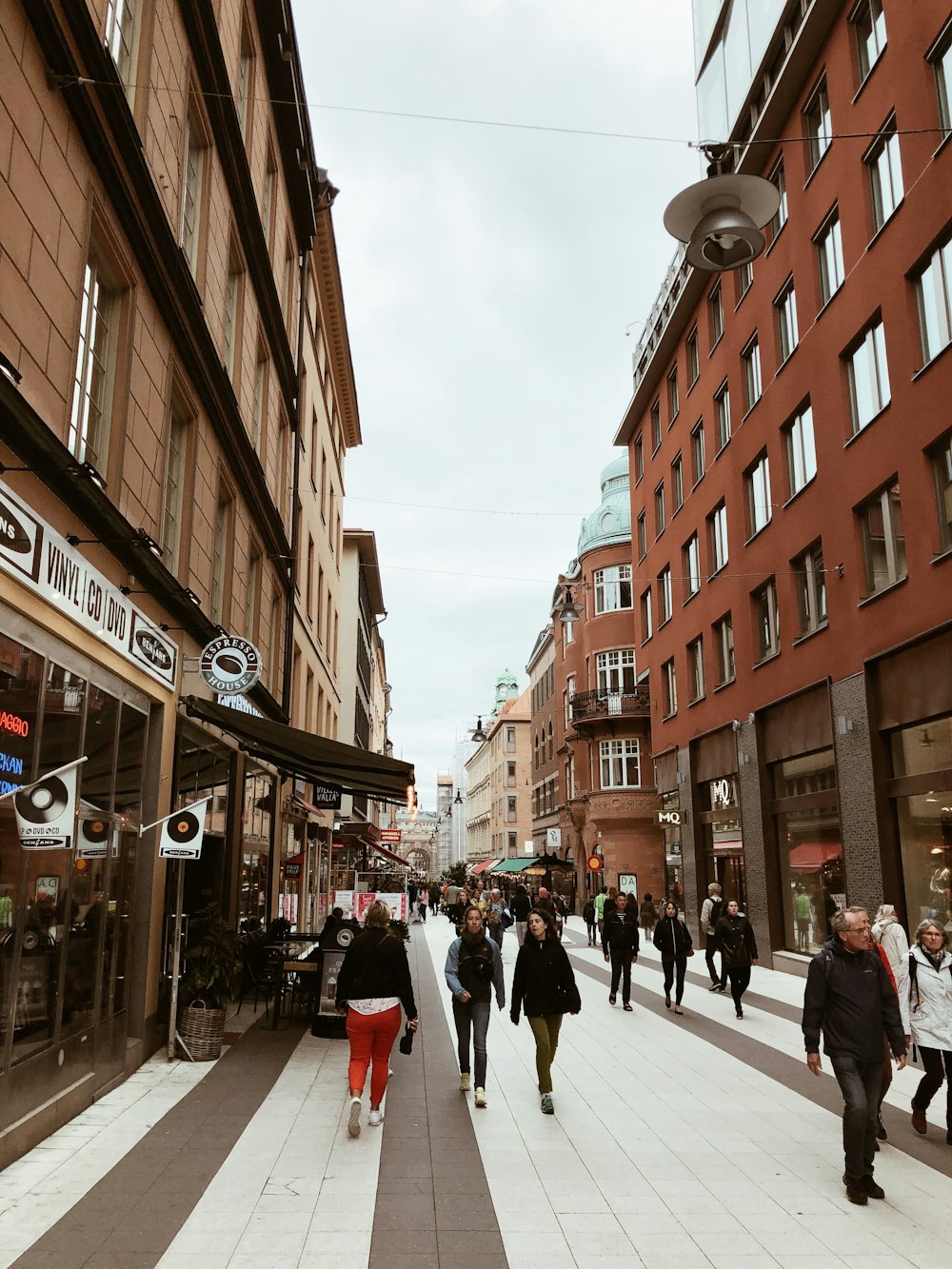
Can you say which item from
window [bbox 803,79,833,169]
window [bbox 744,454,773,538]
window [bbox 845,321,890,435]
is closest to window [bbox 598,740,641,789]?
window [bbox 744,454,773,538]

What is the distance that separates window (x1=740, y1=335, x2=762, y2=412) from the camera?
24.2 meters

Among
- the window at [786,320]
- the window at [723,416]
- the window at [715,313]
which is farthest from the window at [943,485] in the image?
the window at [715,313]

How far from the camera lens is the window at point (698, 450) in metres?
29.4

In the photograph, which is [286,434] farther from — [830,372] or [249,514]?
[830,372]

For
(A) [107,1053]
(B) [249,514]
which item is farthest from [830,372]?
(A) [107,1053]

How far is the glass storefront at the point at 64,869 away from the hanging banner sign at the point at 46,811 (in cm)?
65

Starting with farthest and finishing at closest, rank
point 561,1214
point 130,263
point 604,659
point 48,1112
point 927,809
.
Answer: point 604,659, point 927,809, point 130,263, point 48,1112, point 561,1214

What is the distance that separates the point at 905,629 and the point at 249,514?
11111mm

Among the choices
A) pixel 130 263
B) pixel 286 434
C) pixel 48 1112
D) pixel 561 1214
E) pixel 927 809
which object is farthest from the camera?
pixel 286 434

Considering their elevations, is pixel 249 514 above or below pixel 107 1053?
above

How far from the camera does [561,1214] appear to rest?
6.18m

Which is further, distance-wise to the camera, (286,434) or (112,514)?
(286,434)

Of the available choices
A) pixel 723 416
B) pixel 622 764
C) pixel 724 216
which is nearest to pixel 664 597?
pixel 723 416

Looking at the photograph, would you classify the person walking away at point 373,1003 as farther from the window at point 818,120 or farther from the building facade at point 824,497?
the window at point 818,120
